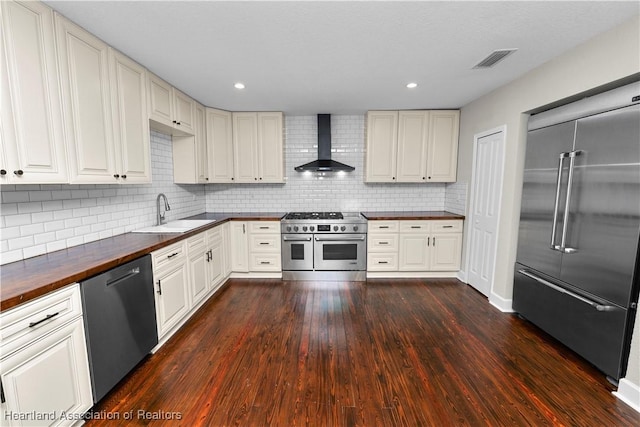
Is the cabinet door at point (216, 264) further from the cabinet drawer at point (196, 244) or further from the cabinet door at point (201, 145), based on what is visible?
the cabinet door at point (201, 145)

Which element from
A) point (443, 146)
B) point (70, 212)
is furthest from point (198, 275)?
point (443, 146)

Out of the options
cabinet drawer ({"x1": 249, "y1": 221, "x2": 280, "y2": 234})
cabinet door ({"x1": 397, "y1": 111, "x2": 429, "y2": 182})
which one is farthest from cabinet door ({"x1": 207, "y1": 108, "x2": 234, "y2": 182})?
cabinet door ({"x1": 397, "y1": 111, "x2": 429, "y2": 182})

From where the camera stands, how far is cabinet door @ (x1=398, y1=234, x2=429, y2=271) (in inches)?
152

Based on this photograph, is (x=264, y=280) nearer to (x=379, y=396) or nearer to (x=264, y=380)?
(x=264, y=380)

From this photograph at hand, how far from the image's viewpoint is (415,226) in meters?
3.84

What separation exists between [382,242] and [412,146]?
154cm

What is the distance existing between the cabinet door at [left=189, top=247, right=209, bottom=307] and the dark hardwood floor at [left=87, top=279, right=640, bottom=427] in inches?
8.0

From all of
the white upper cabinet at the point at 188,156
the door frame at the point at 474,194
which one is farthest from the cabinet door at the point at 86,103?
the door frame at the point at 474,194

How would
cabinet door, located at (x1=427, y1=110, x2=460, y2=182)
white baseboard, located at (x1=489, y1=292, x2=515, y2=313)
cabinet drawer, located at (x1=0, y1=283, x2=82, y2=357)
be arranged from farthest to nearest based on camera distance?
1. cabinet door, located at (x1=427, y1=110, x2=460, y2=182)
2. white baseboard, located at (x1=489, y1=292, x2=515, y2=313)
3. cabinet drawer, located at (x1=0, y1=283, x2=82, y2=357)

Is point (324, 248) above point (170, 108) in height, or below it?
below

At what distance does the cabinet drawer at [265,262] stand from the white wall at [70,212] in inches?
55.8

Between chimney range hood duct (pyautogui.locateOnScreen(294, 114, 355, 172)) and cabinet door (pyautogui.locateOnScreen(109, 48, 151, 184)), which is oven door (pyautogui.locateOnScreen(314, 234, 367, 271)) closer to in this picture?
chimney range hood duct (pyautogui.locateOnScreen(294, 114, 355, 172))

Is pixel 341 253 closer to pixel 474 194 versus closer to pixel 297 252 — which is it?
pixel 297 252

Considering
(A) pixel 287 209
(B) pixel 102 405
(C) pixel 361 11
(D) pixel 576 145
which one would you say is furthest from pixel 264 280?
(D) pixel 576 145
